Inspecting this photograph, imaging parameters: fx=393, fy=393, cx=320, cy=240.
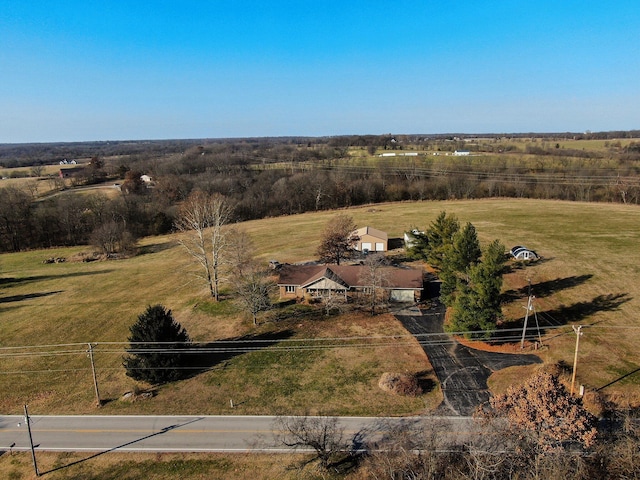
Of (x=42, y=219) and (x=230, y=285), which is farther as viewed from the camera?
(x=42, y=219)

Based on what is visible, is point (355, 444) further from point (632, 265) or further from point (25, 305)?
point (25, 305)

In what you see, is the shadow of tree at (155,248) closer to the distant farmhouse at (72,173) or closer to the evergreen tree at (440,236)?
the evergreen tree at (440,236)

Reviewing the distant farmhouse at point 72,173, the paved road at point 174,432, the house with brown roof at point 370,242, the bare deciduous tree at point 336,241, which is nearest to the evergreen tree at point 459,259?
the bare deciduous tree at point 336,241

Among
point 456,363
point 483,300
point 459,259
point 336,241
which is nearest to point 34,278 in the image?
point 336,241

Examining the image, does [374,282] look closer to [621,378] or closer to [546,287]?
[546,287]

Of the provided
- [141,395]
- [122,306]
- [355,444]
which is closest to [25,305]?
[122,306]

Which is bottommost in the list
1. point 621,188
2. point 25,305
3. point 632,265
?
point 25,305
